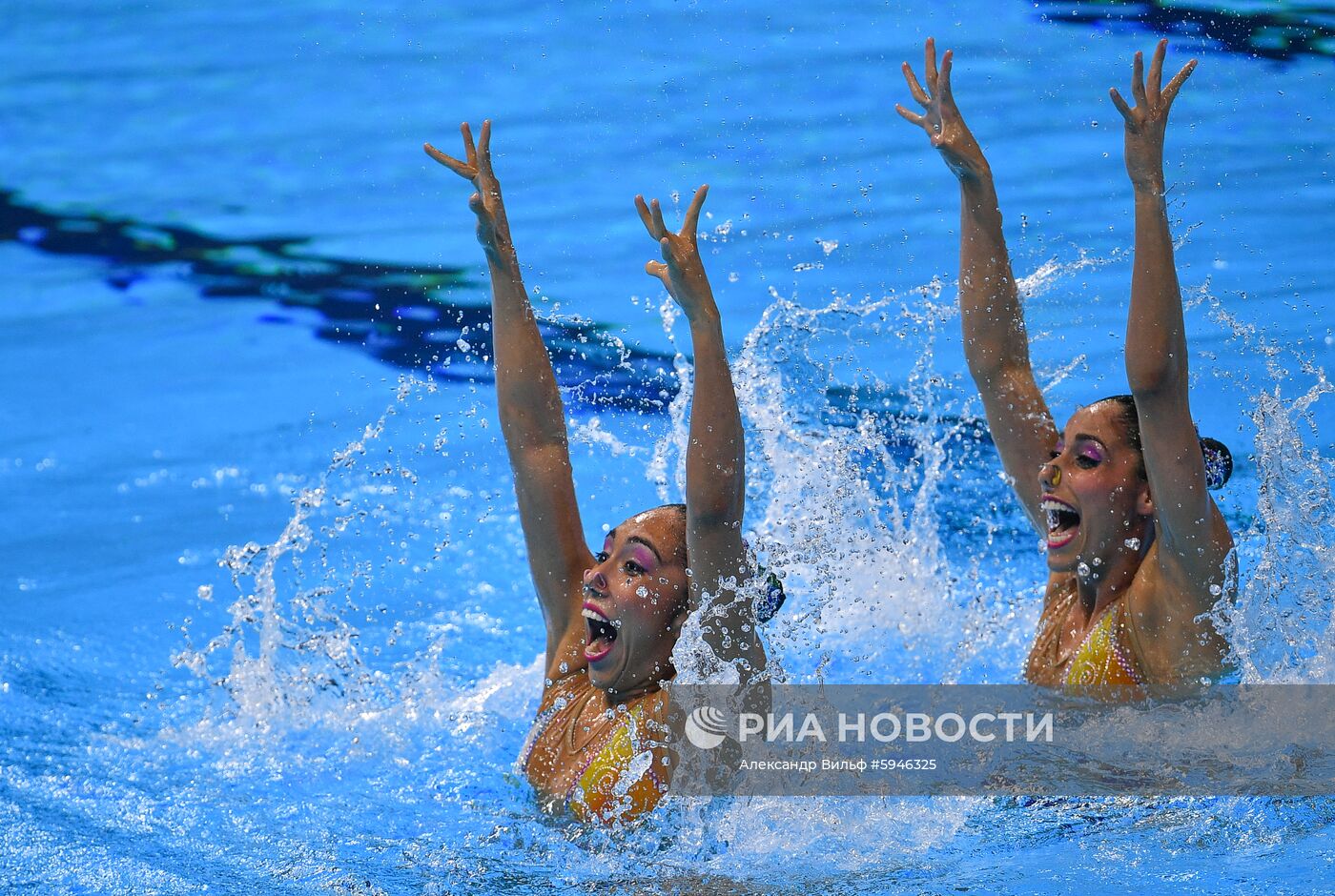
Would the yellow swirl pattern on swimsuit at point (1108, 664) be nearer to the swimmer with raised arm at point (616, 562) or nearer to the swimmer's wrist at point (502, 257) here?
the swimmer with raised arm at point (616, 562)

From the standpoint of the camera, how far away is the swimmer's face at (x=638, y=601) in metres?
2.81

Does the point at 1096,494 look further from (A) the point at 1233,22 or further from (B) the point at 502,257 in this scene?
(A) the point at 1233,22

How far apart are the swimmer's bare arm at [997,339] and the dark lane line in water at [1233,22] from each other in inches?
155

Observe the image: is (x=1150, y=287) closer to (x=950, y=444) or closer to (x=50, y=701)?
(x=950, y=444)

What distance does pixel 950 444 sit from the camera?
502 centimetres

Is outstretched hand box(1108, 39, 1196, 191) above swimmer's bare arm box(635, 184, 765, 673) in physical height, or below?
above

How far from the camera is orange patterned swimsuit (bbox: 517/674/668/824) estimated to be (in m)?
2.79

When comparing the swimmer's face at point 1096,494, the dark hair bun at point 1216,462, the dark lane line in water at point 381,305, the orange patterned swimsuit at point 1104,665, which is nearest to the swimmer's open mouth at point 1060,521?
the swimmer's face at point 1096,494

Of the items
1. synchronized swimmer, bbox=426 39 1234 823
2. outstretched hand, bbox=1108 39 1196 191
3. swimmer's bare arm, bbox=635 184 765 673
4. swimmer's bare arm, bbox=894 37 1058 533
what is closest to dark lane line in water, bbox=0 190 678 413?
swimmer's bare arm, bbox=894 37 1058 533

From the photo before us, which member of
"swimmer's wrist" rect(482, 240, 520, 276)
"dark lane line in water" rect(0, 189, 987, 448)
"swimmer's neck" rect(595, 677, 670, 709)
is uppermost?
"dark lane line in water" rect(0, 189, 987, 448)

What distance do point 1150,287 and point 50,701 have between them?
298 cm

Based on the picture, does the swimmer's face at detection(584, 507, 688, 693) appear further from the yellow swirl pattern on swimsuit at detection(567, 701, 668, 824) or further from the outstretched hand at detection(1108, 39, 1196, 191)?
the outstretched hand at detection(1108, 39, 1196, 191)

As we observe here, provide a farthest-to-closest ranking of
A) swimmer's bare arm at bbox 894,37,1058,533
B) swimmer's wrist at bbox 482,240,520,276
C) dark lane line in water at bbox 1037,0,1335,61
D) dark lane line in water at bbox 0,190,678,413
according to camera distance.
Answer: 1. dark lane line in water at bbox 1037,0,1335,61
2. dark lane line in water at bbox 0,190,678,413
3. swimmer's bare arm at bbox 894,37,1058,533
4. swimmer's wrist at bbox 482,240,520,276

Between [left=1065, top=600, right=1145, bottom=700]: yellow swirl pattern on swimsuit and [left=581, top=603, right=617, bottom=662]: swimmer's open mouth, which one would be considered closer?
[left=581, top=603, right=617, bottom=662]: swimmer's open mouth
